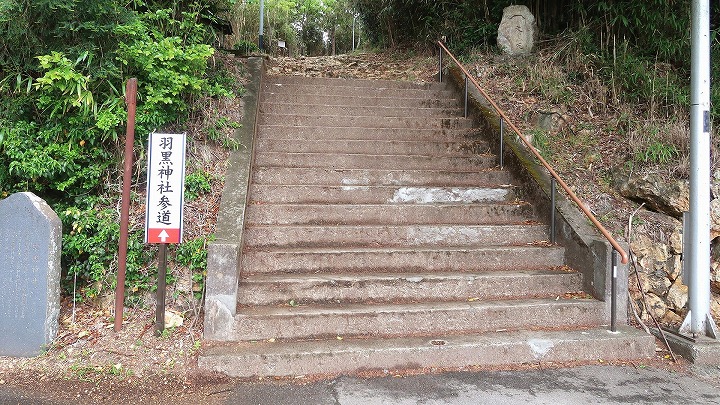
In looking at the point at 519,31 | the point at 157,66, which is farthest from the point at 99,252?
the point at 519,31

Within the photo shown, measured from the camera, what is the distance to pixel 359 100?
281 inches

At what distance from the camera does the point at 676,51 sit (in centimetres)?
721

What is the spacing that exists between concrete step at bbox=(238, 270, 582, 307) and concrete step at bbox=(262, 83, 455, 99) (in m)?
3.82

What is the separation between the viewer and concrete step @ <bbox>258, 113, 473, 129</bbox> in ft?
21.0

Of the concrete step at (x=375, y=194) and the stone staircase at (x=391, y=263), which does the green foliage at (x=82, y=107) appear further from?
the stone staircase at (x=391, y=263)

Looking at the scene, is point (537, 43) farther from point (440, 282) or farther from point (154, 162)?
point (154, 162)

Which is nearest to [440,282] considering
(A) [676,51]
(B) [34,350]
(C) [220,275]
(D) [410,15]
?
(C) [220,275]

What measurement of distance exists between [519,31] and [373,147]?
4782mm

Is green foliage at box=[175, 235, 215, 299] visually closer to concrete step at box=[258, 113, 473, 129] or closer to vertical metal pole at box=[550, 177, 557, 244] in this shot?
concrete step at box=[258, 113, 473, 129]

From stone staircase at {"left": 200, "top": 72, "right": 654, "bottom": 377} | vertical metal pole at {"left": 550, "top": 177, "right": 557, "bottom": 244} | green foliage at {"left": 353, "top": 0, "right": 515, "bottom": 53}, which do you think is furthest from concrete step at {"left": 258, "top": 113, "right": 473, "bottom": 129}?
green foliage at {"left": 353, "top": 0, "right": 515, "bottom": 53}

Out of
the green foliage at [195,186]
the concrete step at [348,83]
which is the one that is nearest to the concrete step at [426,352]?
the green foliage at [195,186]

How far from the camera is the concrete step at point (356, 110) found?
21.7 feet

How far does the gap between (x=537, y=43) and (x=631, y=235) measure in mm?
5324

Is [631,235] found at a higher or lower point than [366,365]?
higher
